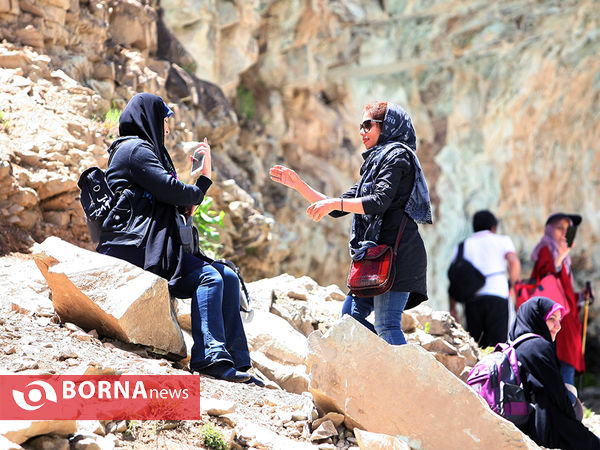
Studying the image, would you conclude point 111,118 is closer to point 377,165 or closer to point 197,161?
point 197,161

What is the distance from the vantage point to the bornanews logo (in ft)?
9.99

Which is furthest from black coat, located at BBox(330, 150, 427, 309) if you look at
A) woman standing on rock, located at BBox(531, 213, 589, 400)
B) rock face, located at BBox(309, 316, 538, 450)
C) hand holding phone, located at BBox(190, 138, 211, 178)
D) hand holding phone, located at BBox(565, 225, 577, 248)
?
hand holding phone, located at BBox(565, 225, 577, 248)

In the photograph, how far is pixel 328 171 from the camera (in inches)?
500

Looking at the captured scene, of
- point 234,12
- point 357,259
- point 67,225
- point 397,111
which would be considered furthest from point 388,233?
point 234,12

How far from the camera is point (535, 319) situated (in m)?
4.72

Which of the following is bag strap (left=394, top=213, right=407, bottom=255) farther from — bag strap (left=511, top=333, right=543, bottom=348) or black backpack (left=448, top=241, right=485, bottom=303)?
black backpack (left=448, top=241, right=485, bottom=303)

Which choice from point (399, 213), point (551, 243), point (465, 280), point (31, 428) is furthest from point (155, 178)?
point (551, 243)

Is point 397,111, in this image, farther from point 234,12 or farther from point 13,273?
point 234,12

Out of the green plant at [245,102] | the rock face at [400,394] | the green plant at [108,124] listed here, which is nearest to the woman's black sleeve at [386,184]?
the rock face at [400,394]

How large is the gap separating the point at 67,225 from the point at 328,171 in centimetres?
708

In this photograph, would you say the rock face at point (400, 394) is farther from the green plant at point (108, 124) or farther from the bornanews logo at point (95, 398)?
the green plant at point (108, 124)

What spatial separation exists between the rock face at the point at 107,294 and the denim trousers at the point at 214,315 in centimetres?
19

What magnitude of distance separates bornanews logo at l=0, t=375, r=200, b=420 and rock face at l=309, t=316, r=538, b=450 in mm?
685

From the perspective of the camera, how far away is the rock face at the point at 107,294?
4.07m
